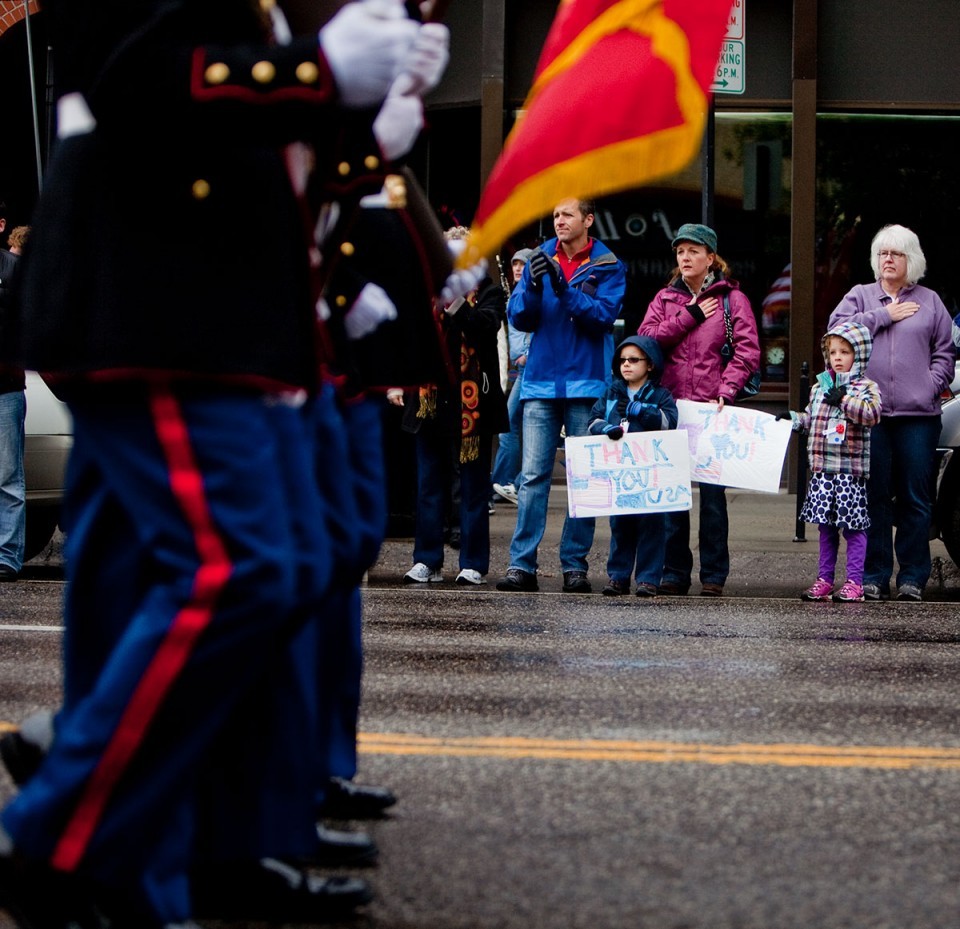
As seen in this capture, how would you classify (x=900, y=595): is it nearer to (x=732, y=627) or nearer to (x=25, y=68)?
(x=732, y=627)

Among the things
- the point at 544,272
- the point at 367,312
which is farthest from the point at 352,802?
the point at 544,272

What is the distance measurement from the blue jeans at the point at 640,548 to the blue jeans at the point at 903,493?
1.10 meters

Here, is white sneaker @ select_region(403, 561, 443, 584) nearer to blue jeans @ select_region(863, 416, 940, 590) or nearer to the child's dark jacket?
the child's dark jacket

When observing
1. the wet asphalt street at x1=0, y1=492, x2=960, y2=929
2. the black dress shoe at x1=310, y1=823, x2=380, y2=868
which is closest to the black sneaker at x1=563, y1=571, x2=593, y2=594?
the wet asphalt street at x1=0, y1=492, x2=960, y2=929

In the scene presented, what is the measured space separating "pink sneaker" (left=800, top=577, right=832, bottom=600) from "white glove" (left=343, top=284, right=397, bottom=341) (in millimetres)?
5721

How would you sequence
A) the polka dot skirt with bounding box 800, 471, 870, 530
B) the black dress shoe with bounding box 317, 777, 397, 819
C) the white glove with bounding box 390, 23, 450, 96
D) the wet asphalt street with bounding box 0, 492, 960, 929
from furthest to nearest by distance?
the polka dot skirt with bounding box 800, 471, 870, 530, the black dress shoe with bounding box 317, 777, 397, 819, the wet asphalt street with bounding box 0, 492, 960, 929, the white glove with bounding box 390, 23, 450, 96

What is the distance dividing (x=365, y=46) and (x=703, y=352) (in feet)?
22.1

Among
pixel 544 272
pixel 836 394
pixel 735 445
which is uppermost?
pixel 544 272

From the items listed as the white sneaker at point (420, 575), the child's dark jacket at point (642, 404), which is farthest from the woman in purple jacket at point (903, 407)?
the white sneaker at point (420, 575)

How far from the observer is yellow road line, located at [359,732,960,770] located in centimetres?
455

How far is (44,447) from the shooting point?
1011cm

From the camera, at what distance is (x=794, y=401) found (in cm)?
1589

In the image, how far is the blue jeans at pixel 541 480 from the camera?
937 centimetres

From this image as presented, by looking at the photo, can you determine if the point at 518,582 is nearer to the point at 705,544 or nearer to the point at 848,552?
the point at 705,544
